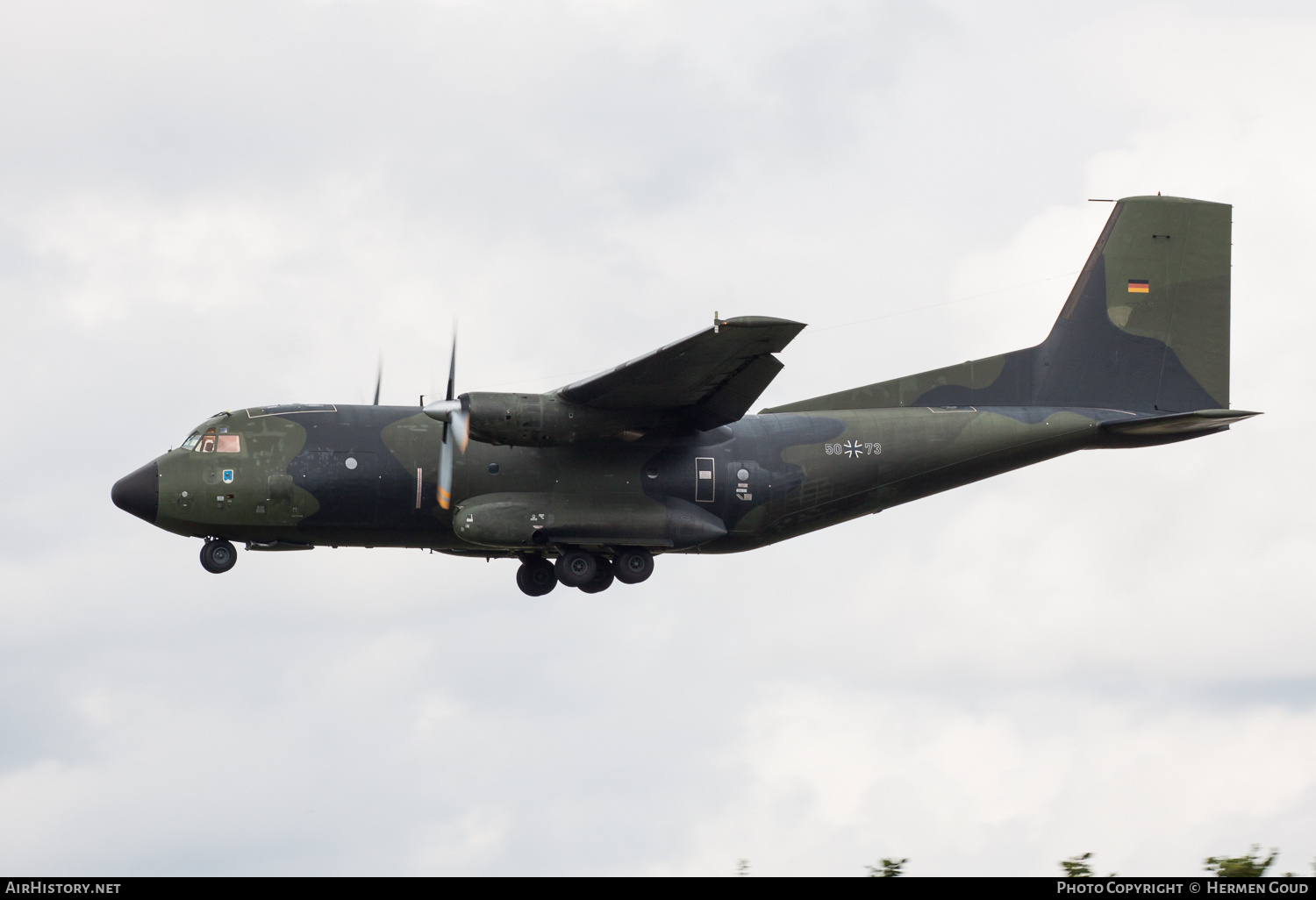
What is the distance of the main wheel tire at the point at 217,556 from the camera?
27547 mm

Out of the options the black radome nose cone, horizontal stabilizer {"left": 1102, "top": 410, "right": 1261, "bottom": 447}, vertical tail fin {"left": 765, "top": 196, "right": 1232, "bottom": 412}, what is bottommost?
the black radome nose cone

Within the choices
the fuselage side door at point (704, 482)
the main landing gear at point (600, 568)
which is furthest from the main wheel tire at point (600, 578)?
the fuselage side door at point (704, 482)

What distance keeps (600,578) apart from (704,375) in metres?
4.43

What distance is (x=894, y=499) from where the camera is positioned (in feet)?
96.1

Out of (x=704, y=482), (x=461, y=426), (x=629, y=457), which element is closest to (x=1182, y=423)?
(x=704, y=482)

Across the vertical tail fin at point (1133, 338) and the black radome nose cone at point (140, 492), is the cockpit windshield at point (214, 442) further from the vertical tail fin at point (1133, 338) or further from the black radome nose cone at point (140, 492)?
the vertical tail fin at point (1133, 338)

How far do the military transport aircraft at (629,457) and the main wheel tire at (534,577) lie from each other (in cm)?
4

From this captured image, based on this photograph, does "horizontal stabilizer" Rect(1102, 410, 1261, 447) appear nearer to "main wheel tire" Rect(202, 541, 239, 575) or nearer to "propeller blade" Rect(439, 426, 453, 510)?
"propeller blade" Rect(439, 426, 453, 510)

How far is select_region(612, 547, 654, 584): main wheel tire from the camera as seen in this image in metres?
28.1

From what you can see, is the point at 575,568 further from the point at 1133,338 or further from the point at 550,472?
the point at 1133,338

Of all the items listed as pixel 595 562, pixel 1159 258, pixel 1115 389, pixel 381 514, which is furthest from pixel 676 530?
pixel 1159 258

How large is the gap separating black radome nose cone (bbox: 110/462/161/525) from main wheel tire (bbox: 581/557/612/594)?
7.42 metres

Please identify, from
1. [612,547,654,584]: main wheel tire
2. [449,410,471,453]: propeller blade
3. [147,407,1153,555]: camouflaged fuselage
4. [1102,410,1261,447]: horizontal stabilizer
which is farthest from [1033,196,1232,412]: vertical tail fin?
[449,410,471,453]: propeller blade
